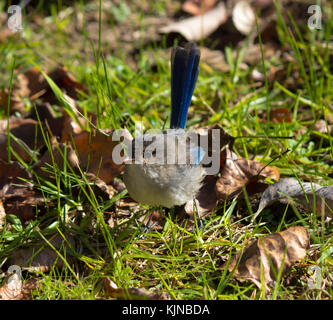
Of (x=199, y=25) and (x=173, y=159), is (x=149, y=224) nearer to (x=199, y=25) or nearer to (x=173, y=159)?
(x=173, y=159)

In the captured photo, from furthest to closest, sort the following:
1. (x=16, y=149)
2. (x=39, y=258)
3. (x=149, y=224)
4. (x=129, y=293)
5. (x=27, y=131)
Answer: (x=27, y=131)
(x=16, y=149)
(x=149, y=224)
(x=39, y=258)
(x=129, y=293)

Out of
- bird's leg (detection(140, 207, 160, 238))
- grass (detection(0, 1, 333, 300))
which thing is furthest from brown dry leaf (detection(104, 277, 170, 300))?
bird's leg (detection(140, 207, 160, 238))

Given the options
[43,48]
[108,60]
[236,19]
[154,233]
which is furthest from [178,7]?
[154,233]

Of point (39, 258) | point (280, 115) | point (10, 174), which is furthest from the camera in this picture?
point (280, 115)

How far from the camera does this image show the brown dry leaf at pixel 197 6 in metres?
4.29

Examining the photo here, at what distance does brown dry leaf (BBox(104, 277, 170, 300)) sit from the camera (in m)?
1.99

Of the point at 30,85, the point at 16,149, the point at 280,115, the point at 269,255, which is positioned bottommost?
the point at 269,255

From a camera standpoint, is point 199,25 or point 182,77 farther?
point 199,25

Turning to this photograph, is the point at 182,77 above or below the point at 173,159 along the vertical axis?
above

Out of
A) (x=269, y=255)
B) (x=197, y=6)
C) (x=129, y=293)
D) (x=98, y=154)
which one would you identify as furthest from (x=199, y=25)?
(x=129, y=293)

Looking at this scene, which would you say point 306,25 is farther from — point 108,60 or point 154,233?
point 154,233

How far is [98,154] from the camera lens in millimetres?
2682

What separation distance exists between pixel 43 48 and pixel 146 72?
1.01 meters

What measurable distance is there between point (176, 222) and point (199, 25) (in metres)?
2.22
